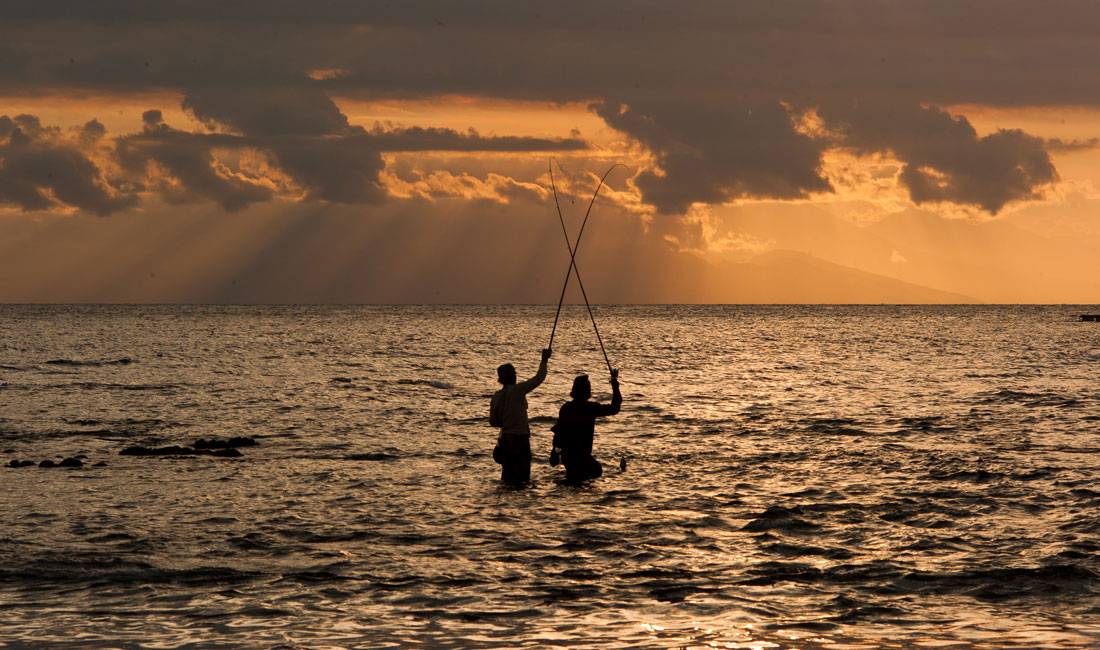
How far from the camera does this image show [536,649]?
8.80 metres

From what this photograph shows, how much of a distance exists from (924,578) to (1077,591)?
147 cm

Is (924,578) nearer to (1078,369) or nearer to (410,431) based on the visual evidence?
(410,431)

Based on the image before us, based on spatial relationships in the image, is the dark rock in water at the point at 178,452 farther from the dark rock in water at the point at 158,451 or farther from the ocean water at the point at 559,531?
the ocean water at the point at 559,531

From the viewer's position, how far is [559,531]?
14.0 metres

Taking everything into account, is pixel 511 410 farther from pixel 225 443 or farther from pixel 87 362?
pixel 87 362

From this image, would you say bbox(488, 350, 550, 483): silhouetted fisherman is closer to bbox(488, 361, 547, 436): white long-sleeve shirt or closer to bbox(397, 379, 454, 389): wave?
bbox(488, 361, 547, 436): white long-sleeve shirt

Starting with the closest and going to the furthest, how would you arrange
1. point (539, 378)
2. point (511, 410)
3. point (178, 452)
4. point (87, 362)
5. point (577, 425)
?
point (539, 378)
point (511, 410)
point (577, 425)
point (178, 452)
point (87, 362)

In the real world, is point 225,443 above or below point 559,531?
below

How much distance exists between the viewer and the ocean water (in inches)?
381

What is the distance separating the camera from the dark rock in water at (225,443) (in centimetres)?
2348

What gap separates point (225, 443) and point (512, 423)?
953cm

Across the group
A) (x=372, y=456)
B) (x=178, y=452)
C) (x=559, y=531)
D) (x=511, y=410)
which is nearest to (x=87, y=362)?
Answer: (x=178, y=452)

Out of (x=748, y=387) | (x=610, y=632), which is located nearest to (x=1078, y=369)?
(x=748, y=387)

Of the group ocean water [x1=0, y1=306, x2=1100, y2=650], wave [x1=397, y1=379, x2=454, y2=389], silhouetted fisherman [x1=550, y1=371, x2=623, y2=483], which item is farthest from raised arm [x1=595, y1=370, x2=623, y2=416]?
wave [x1=397, y1=379, x2=454, y2=389]
